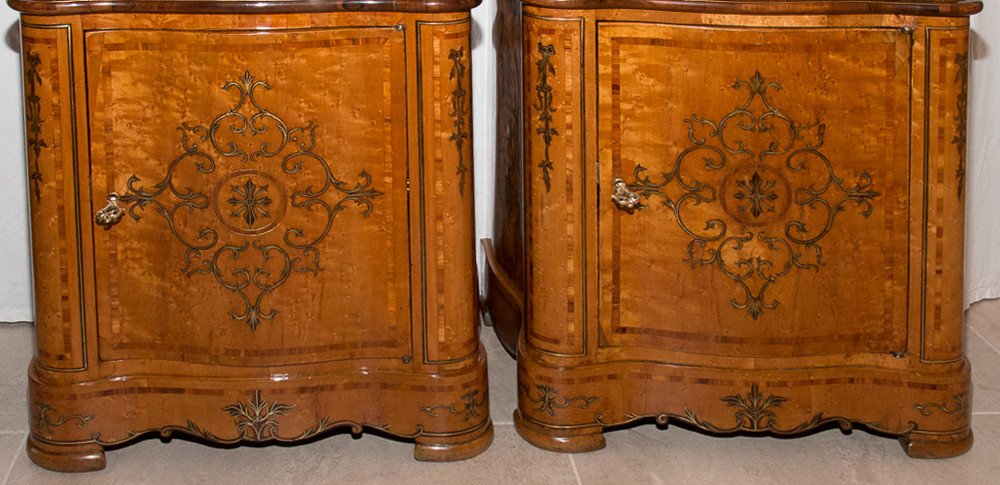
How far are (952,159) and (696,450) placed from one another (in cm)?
57

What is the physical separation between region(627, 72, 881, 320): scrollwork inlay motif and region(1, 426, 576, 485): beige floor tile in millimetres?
391

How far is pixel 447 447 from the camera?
229 centimetres

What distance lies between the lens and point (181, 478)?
7.42ft

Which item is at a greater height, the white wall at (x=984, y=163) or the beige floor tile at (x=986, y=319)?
the white wall at (x=984, y=163)

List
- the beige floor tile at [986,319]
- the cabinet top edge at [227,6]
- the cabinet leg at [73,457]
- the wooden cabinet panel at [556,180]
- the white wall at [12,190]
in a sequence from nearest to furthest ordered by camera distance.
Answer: the cabinet top edge at [227,6] < the wooden cabinet panel at [556,180] < the cabinet leg at [73,457] < the white wall at [12,190] < the beige floor tile at [986,319]

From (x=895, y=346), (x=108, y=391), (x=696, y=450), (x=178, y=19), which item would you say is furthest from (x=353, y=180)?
(x=895, y=346)

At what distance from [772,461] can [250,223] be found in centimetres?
83

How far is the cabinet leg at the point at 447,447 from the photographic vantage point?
2.29 m

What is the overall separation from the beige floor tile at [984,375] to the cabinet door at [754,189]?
379mm

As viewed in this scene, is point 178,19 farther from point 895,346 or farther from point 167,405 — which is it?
point 895,346

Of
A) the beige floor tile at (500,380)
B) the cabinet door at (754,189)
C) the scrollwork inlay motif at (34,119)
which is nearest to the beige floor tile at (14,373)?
the scrollwork inlay motif at (34,119)

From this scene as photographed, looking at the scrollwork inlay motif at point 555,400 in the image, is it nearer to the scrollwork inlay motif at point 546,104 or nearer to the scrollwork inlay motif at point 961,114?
the scrollwork inlay motif at point 546,104

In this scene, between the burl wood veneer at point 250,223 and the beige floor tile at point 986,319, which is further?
the beige floor tile at point 986,319

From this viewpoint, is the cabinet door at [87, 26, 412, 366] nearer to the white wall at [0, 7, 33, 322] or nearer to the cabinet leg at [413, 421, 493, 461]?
the cabinet leg at [413, 421, 493, 461]
